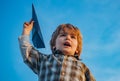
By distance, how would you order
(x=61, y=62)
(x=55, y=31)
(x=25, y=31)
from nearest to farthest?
1. (x=61, y=62)
2. (x=25, y=31)
3. (x=55, y=31)

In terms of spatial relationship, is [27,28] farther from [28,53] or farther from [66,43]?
[66,43]

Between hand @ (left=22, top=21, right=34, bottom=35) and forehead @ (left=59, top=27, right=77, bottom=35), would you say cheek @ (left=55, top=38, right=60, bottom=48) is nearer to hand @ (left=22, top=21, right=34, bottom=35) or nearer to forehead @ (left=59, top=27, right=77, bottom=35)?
forehead @ (left=59, top=27, right=77, bottom=35)

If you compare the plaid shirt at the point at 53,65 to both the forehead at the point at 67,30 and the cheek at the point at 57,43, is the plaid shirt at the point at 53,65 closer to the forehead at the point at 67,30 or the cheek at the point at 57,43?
the cheek at the point at 57,43

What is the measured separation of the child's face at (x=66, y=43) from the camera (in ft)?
16.4

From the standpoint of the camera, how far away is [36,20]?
18.1 feet

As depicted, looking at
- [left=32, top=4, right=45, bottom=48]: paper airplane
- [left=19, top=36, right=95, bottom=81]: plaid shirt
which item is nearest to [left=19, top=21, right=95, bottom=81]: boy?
[left=19, top=36, right=95, bottom=81]: plaid shirt

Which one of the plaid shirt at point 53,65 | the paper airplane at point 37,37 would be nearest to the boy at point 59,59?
the plaid shirt at point 53,65

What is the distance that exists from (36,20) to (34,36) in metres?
0.40

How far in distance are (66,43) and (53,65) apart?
56cm

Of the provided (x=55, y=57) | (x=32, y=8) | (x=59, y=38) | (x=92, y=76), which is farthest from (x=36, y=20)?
(x=92, y=76)

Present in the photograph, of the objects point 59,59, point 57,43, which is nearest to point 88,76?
point 59,59

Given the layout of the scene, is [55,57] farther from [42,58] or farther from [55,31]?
[55,31]

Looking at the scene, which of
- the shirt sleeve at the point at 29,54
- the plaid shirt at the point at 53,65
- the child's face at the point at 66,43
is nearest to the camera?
the plaid shirt at the point at 53,65

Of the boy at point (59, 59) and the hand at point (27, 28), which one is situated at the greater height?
the hand at point (27, 28)
